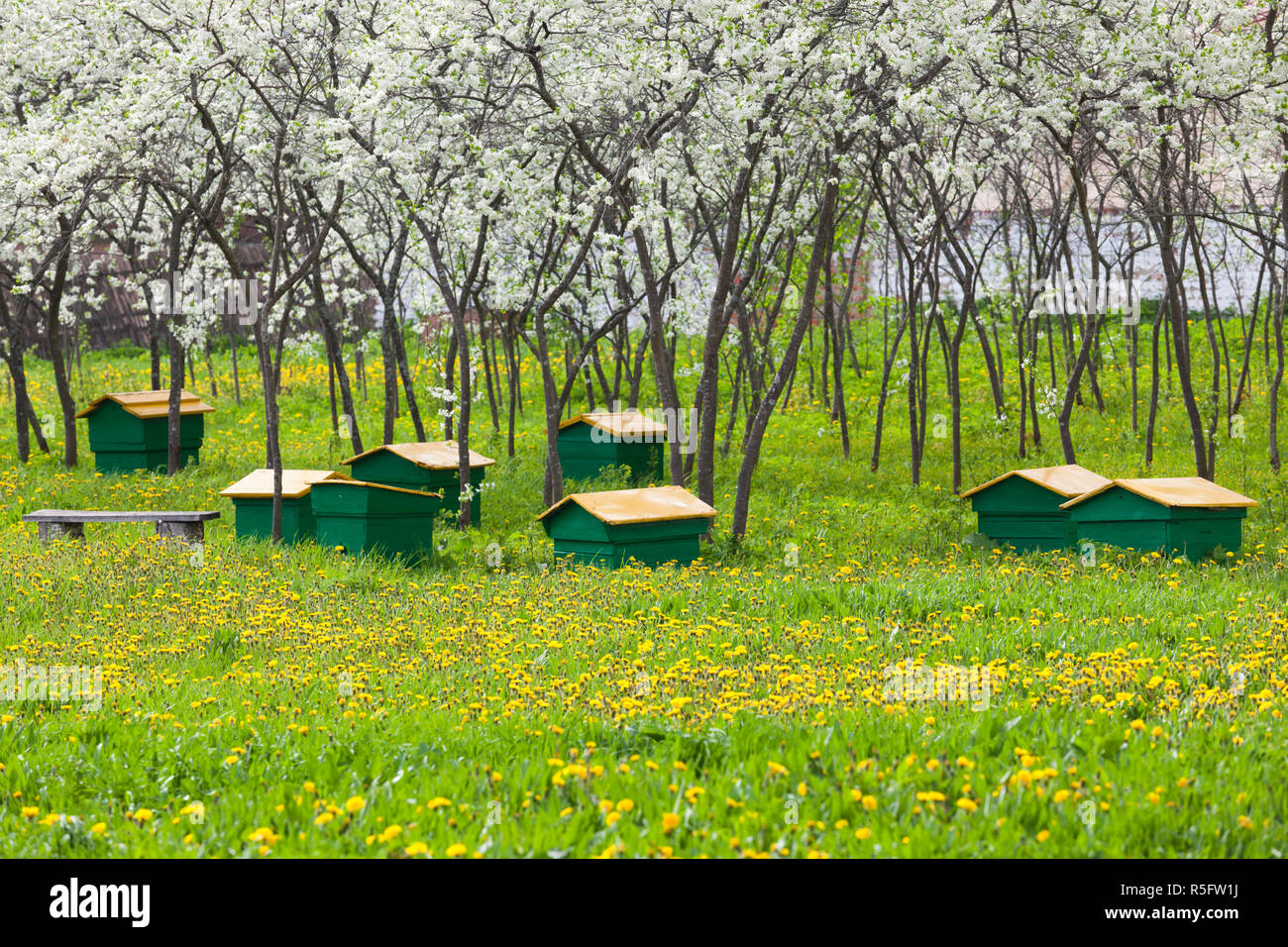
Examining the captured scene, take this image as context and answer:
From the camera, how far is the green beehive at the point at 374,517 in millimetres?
9125

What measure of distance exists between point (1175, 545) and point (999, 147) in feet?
16.2

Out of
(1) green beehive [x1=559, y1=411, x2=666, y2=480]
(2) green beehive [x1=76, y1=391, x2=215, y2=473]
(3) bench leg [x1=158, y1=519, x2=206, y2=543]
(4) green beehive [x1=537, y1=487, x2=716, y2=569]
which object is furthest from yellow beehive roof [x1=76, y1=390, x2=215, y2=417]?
(4) green beehive [x1=537, y1=487, x2=716, y2=569]

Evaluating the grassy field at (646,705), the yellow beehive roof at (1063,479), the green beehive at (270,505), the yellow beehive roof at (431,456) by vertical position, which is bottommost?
the grassy field at (646,705)

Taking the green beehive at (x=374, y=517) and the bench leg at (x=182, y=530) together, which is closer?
the green beehive at (x=374, y=517)

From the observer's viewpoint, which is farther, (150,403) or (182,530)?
(150,403)

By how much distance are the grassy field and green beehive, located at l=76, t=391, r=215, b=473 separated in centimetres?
355

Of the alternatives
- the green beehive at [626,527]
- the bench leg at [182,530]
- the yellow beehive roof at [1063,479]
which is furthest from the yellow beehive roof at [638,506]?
the bench leg at [182,530]

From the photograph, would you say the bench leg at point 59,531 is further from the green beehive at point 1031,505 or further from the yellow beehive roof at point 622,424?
the green beehive at point 1031,505

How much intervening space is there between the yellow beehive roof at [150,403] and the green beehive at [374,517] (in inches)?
200

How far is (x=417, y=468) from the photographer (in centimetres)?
1088

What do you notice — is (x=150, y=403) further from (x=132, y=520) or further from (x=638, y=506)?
(x=638, y=506)

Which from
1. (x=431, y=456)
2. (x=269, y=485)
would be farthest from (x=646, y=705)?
(x=431, y=456)

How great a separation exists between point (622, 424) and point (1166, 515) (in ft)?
20.1
